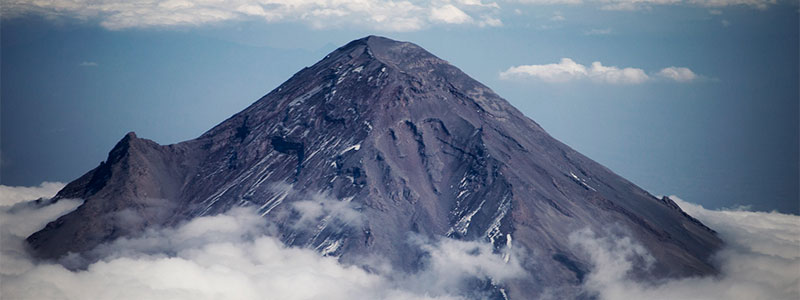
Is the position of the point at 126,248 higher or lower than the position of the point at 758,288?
lower

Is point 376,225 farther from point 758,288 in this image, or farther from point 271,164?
point 758,288

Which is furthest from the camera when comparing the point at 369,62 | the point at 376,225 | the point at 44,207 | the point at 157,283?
the point at 369,62

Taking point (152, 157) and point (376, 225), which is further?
point (152, 157)

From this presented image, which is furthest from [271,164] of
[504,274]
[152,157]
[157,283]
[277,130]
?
[504,274]

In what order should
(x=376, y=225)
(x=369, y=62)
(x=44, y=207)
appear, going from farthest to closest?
(x=369, y=62) → (x=44, y=207) → (x=376, y=225)

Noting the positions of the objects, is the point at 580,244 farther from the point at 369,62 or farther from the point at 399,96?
the point at 369,62

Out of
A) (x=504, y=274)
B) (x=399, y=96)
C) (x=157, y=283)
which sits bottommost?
(x=157, y=283)
